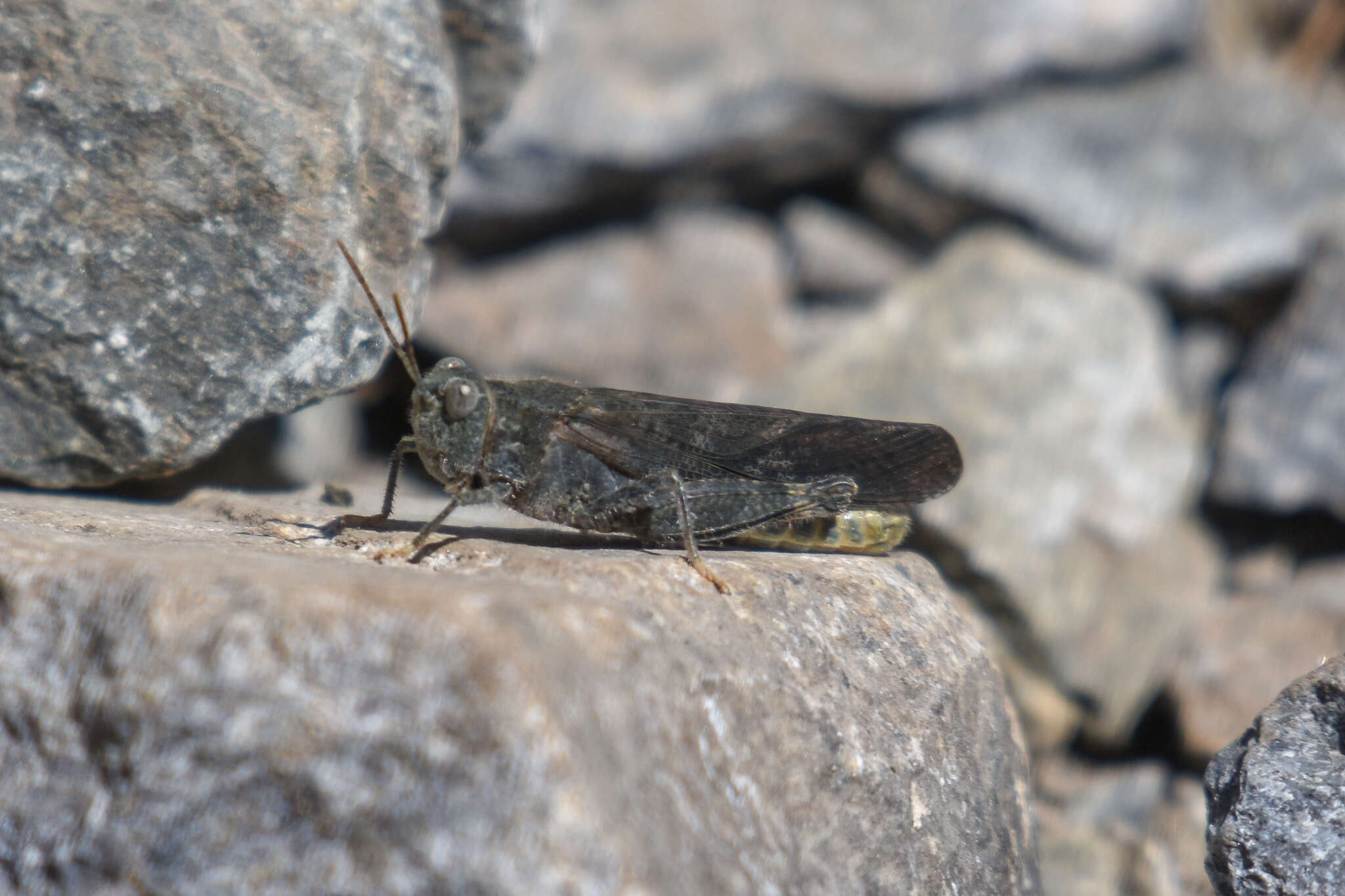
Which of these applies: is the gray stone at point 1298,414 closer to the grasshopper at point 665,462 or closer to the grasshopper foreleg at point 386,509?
the grasshopper at point 665,462

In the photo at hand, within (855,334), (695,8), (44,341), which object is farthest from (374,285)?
(695,8)

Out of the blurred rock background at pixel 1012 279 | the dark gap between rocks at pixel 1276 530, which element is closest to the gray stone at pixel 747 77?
the blurred rock background at pixel 1012 279

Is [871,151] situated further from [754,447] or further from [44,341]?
[44,341]

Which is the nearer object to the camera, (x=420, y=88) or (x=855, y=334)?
(x=420, y=88)

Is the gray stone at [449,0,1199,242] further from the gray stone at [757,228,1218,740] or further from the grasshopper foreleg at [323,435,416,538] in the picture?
the grasshopper foreleg at [323,435,416,538]

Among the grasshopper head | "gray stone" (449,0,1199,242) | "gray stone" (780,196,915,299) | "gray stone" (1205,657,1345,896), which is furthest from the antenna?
"gray stone" (780,196,915,299)
